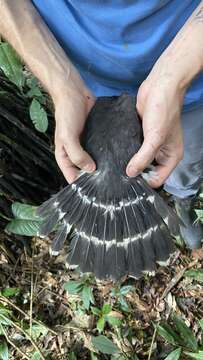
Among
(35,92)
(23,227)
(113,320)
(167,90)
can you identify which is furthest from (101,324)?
(167,90)

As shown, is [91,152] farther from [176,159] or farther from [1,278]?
[1,278]

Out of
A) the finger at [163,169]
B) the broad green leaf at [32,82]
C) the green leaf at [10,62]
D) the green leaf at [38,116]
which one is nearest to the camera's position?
the finger at [163,169]

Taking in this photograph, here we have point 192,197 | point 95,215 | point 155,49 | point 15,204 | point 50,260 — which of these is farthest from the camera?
point 50,260

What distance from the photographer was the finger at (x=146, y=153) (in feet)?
3.56

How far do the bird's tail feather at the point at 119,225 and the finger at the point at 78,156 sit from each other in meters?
0.02

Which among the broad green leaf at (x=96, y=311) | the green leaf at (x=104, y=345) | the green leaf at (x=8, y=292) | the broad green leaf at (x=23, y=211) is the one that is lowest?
the green leaf at (x=104, y=345)

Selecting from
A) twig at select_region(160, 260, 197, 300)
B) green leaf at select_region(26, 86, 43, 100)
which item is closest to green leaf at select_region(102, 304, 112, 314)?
twig at select_region(160, 260, 197, 300)

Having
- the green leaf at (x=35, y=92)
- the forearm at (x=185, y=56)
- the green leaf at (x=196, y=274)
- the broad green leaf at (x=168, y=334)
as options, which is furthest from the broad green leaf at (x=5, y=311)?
the forearm at (x=185, y=56)

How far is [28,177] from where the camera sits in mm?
1913

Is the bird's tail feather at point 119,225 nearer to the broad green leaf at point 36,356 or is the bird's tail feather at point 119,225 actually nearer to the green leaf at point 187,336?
the green leaf at point 187,336

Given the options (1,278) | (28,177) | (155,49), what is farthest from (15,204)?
(155,49)

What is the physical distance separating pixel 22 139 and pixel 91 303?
616 mm

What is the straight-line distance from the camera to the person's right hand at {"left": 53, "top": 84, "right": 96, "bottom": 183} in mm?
1149

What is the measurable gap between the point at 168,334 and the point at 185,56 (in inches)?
33.9
